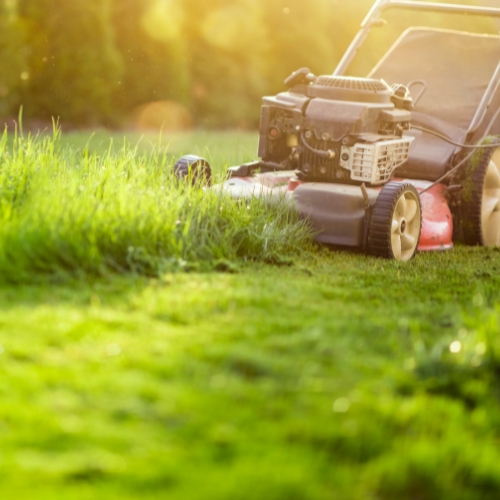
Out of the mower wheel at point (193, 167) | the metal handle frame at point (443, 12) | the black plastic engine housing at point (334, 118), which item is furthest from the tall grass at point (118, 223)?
the metal handle frame at point (443, 12)

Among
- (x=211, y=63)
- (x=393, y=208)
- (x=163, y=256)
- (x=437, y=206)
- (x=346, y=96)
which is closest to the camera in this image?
(x=163, y=256)

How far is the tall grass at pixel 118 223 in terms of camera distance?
3.69 meters

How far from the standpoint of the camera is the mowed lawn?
2062 mm

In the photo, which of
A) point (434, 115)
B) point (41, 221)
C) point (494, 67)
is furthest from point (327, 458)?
point (494, 67)

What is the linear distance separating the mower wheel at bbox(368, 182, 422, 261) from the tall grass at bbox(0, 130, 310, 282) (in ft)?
1.30

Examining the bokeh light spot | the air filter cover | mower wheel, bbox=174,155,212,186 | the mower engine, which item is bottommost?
the bokeh light spot

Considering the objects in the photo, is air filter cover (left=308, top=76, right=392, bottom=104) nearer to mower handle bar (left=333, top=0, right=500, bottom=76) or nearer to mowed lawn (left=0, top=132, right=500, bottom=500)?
mower handle bar (left=333, top=0, right=500, bottom=76)

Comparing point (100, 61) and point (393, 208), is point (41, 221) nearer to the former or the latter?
point (393, 208)

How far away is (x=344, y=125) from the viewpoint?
517 centimetres

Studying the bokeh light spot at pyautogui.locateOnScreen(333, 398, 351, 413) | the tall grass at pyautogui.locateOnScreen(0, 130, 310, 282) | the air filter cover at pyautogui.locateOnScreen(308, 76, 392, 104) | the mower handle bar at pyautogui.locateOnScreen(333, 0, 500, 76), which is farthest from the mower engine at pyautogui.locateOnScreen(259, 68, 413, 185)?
the bokeh light spot at pyautogui.locateOnScreen(333, 398, 351, 413)

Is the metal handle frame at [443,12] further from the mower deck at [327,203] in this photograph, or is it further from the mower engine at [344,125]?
the mower deck at [327,203]

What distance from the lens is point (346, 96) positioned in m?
5.30

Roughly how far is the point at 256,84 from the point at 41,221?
12516 millimetres

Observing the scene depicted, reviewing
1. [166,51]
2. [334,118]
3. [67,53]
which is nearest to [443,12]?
[334,118]
